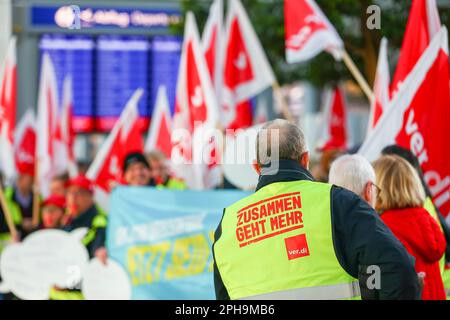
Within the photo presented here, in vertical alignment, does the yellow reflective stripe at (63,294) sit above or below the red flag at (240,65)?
below

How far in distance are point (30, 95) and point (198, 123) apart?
11.3m

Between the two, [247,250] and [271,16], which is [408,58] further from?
[271,16]

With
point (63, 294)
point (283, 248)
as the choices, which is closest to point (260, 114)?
point (63, 294)

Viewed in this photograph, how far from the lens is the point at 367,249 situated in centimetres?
339

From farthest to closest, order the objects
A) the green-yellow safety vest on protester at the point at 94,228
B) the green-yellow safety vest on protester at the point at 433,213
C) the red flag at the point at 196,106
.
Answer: the red flag at the point at 196,106
the green-yellow safety vest on protester at the point at 94,228
the green-yellow safety vest on protester at the point at 433,213

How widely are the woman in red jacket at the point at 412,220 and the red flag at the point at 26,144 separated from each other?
363 inches

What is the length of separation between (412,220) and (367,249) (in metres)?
1.39

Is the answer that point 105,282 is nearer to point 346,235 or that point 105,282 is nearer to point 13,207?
point 13,207

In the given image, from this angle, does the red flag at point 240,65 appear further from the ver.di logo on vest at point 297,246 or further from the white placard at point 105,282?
the ver.di logo on vest at point 297,246

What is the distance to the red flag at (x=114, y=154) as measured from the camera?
10367 mm

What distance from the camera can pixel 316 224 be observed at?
11.6 feet

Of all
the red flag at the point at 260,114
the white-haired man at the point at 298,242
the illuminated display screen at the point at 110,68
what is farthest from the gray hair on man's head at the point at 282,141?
the illuminated display screen at the point at 110,68

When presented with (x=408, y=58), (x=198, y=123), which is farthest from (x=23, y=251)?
(x=408, y=58)

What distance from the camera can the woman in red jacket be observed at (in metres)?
4.69
